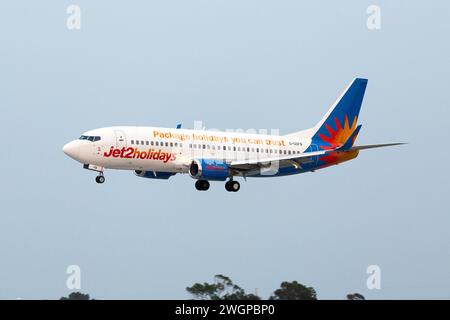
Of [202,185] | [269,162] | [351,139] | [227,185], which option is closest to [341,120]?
[351,139]

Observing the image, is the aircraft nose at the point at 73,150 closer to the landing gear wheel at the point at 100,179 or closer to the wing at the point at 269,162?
the landing gear wheel at the point at 100,179

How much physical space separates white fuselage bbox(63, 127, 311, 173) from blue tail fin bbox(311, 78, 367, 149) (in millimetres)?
8409

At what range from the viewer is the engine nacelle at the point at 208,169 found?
90.2 m

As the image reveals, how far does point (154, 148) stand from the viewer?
89.1 m

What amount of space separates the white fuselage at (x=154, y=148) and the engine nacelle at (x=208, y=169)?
0.62m

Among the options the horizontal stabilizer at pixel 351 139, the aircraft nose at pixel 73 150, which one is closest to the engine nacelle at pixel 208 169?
the aircraft nose at pixel 73 150

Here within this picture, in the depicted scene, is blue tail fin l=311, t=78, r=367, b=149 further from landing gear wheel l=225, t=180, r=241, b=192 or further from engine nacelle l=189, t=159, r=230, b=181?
engine nacelle l=189, t=159, r=230, b=181

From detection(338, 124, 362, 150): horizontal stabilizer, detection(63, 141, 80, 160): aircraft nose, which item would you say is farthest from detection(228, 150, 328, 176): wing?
detection(63, 141, 80, 160): aircraft nose

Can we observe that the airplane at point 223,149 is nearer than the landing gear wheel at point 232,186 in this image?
Yes

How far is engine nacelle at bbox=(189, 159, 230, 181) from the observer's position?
90250mm
